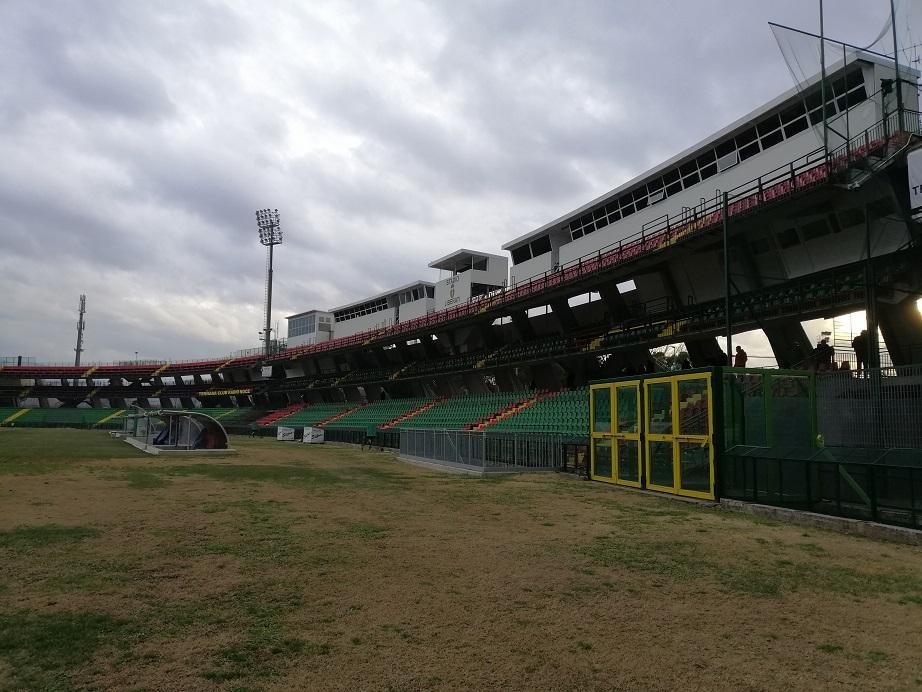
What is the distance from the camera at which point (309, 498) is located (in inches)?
517

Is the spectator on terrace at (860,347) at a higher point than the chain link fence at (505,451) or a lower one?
higher

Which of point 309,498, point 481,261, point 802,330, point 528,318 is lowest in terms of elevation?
point 309,498

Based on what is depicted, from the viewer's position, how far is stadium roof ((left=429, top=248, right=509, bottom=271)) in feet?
163

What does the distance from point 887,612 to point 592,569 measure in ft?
9.43

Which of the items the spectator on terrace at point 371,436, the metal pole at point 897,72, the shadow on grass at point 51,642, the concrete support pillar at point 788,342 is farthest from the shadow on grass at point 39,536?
the spectator on terrace at point 371,436

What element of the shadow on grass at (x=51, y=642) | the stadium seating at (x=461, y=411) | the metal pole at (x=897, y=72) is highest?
the metal pole at (x=897, y=72)

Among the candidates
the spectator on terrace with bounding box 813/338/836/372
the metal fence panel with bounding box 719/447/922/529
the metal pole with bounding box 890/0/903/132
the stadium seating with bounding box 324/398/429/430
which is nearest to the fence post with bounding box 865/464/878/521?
the metal fence panel with bounding box 719/447/922/529

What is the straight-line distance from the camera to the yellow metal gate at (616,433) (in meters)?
15.4

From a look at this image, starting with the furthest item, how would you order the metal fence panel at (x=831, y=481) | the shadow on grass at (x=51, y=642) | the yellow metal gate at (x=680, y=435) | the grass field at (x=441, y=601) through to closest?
1. the yellow metal gate at (x=680, y=435)
2. the metal fence panel at (x=831, y=481)
3. the grass field at (x=441, y=601)
4. the shadow on grass at (x=51, y=642)

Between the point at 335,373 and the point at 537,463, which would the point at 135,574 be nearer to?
the point at 537,463

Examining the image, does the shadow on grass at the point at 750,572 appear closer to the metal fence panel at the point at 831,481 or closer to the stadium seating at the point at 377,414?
the metal fence panel at the point at 831,481

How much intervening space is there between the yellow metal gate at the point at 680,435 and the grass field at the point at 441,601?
2.04 m

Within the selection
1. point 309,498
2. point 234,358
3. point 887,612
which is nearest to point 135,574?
point 309,498

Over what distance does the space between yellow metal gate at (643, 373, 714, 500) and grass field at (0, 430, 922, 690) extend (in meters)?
2.04
